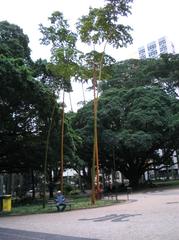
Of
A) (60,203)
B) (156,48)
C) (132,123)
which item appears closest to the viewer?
(60,203)

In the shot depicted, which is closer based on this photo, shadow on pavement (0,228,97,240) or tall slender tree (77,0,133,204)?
shadow on pavement (0,228,97,240)

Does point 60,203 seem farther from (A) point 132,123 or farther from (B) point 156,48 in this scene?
(B) point 156,48

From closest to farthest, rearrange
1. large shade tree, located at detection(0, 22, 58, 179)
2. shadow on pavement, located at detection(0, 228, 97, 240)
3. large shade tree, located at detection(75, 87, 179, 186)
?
shadow on pavement, located at detection(0, 228, 97, 240) < large shade tree, located at detection(0, 22, 58, 179) < large shade tree, located at detection(75, 87, 179, 186)

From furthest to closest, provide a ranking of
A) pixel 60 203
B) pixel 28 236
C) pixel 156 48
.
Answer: pixel 156 48, pixel 60 203, pixel 28 236

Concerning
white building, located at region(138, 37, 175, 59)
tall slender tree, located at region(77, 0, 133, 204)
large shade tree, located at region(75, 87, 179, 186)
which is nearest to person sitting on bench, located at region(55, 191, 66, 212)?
tall slender tree, located at region(77, 0, 133, 204)

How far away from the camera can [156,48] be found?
9756 centimetres

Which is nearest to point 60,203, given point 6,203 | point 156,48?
point 6,203

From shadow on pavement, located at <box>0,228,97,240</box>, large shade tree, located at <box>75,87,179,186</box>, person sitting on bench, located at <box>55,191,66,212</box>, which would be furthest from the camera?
large shade tree, located at <box>75,87,179,186</box>

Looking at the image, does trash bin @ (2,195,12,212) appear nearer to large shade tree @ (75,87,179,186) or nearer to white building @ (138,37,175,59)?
large shade tree @ (75,87,179,186)

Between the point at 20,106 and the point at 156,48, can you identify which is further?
the point at 156,48

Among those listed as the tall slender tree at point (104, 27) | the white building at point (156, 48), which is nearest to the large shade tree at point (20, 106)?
the tall slender tree at point (104, 27)

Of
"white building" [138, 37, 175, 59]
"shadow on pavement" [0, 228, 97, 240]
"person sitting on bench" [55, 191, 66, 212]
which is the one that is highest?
"white building" [138, 37, 175, 59]

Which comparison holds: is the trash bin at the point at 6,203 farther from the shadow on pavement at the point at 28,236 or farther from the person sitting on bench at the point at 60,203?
the shadow on pavement at the point at 28,236

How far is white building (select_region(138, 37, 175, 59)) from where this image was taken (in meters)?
95.8
